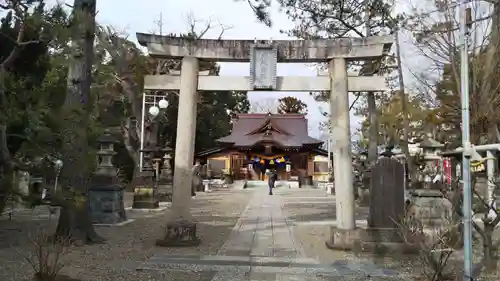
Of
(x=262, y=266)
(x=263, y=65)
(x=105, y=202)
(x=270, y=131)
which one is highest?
(x=270, y=131)

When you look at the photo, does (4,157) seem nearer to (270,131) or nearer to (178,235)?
(178,235)

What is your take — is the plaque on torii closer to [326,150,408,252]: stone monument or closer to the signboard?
[326,150,408,252]: stone monument

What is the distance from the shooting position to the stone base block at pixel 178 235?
9.59 meters

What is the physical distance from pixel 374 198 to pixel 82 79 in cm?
669

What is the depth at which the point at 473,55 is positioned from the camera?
12016 mm

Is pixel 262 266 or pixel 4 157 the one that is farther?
pixel 262 266

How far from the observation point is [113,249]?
941 centimetres

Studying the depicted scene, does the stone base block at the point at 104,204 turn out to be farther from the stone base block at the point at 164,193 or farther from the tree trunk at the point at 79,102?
the stone base block at the point at 164,193

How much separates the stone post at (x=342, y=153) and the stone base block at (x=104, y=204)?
283 inches

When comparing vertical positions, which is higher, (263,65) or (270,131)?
(270,131)

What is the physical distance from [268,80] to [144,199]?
35.4ft

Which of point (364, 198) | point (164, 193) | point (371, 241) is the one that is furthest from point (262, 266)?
point (164, 193)

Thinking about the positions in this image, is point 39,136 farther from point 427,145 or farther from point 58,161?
point 427,145

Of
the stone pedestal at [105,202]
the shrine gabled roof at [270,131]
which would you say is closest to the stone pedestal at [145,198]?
the stone pedestal at [105,202]
